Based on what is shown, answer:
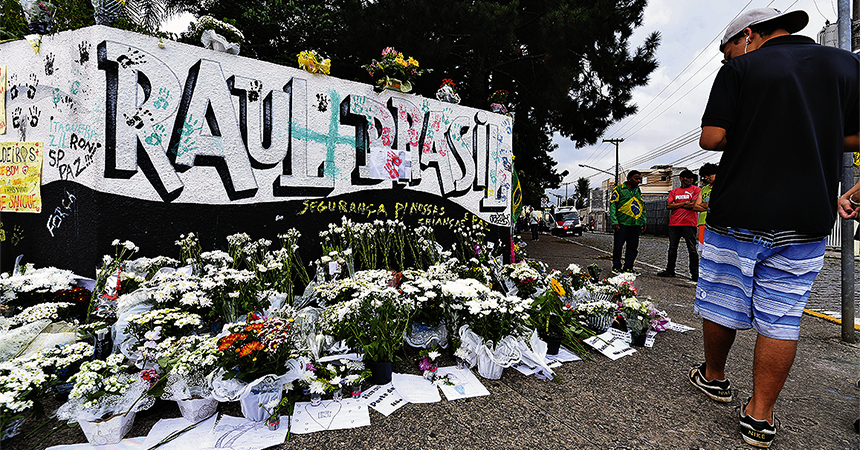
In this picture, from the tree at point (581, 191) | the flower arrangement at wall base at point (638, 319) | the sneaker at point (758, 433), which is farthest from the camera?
the tree at point (581, 191)

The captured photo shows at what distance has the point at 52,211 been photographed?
335 centimetres

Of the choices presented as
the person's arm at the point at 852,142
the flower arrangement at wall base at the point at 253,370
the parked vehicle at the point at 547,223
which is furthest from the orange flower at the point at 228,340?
the parked vehicle at the point at 547,223

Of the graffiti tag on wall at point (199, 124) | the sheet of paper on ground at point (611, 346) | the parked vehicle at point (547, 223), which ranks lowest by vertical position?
the sheet of paper on ground at point (611, 346)

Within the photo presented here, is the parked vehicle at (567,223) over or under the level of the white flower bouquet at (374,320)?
over

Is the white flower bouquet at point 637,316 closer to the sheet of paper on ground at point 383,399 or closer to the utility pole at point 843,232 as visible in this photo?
the utility pole at point 843,232

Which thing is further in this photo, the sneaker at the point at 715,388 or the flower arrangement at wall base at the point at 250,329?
the sneaker at the point at 715,388

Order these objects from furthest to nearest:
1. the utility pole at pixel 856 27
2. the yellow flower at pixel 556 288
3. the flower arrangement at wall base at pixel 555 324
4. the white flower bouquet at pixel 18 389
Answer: the utility pole at pixel 856 27 → the yellow flower at pixel 556 288 → the flower arrangement at wall base at pixel 555 324 → the white flower bouquet at pixel 18 389

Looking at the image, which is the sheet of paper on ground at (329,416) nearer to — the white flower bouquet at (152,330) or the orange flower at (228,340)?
the orange flower at (228,340)

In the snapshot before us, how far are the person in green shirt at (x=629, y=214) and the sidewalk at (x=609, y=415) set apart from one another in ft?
10.7

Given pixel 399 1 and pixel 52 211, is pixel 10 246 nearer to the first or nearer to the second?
pixel 52 211

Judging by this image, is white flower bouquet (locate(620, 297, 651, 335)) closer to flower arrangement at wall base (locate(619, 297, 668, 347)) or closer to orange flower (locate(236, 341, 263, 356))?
flower arrangement at wall base (locate(619, 297, 668, 347))

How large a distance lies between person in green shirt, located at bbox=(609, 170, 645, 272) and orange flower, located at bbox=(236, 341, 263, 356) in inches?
217

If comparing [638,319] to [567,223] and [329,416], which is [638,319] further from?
[567,223]

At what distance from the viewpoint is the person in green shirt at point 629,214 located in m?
5.98
